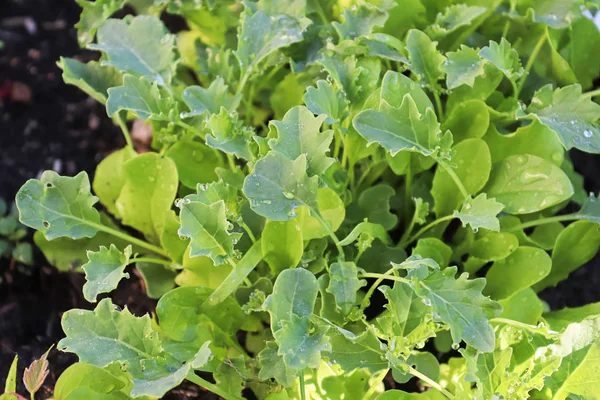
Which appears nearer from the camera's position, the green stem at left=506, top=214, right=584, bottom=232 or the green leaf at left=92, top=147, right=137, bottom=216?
the green stem at left=506, top=214, right=584, bottom=232

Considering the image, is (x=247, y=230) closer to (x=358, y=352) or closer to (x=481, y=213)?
(x=358, y=352)

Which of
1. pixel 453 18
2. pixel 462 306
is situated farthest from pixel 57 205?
pixel 453 18

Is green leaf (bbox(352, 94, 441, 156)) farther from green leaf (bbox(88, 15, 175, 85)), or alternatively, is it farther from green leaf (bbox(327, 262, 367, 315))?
green leaf (bbox(88, 15, 175, 85))

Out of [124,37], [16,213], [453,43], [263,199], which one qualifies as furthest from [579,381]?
[16,213]

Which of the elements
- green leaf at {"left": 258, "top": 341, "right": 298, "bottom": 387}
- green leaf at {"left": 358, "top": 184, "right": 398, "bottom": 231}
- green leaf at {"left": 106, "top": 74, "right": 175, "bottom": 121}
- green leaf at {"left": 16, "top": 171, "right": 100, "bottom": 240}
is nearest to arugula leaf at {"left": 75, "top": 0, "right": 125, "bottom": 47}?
green leaf at {"left": 106, "top": 74, "right": 175, "bottom": 121}

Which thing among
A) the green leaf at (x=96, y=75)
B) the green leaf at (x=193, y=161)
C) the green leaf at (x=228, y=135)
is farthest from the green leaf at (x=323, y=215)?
the green leaf at (x=96, y=75)

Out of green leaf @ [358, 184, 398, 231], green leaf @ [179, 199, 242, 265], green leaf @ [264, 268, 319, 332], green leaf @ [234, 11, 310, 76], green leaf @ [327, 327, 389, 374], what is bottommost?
green leaf @ [327, 327, 389, 374]

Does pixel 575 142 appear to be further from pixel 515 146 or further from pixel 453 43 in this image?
pixel 453 43
